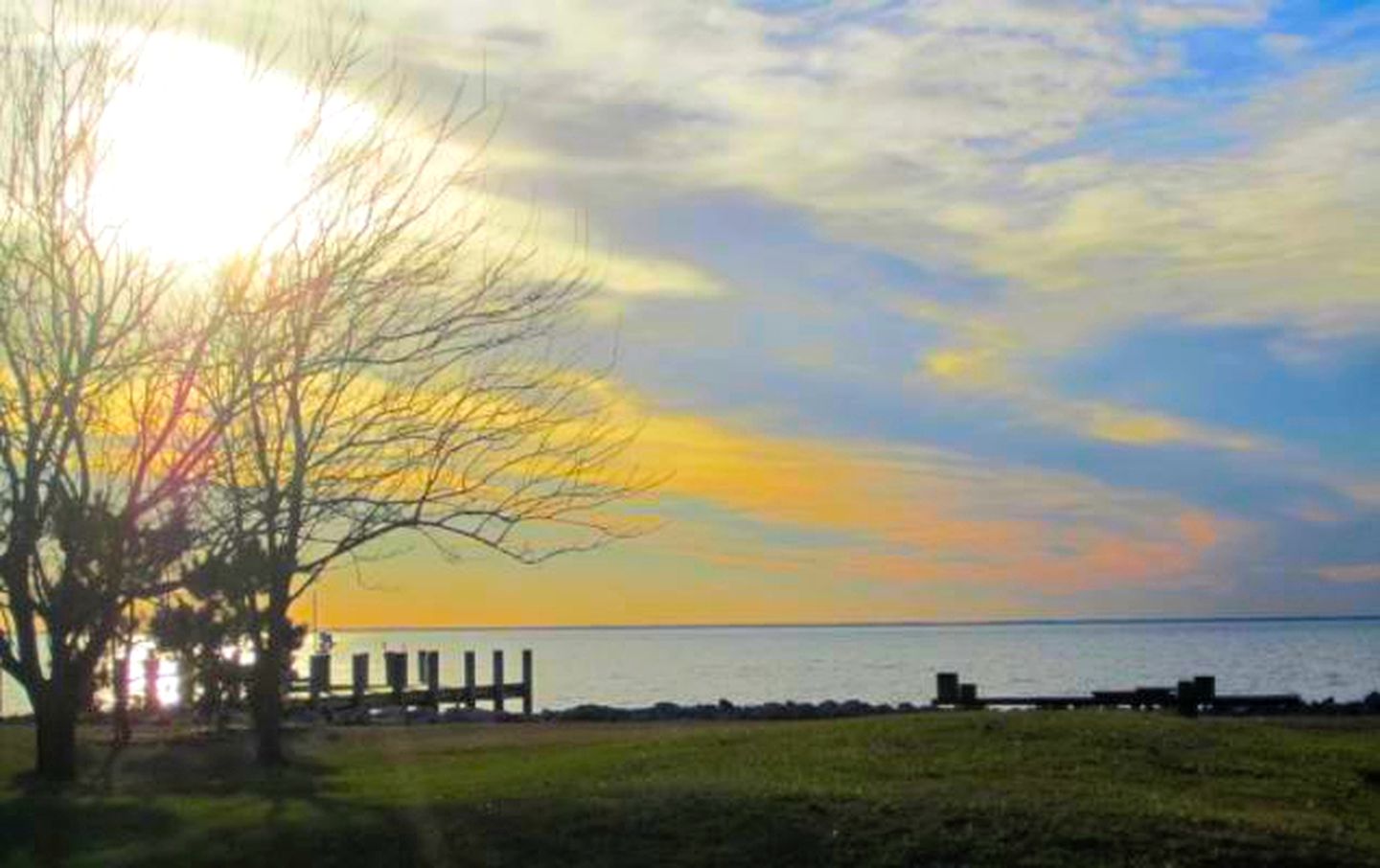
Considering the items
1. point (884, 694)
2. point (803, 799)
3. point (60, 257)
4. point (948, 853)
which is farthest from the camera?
point (884, 694)

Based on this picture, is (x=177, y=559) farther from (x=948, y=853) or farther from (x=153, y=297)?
(x=948, y=853)

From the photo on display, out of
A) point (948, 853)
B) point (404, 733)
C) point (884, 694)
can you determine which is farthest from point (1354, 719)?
point (884, 694)

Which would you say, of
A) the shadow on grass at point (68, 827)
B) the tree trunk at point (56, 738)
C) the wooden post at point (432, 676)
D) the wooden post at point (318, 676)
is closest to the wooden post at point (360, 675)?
the wooden post at point (318, 676)

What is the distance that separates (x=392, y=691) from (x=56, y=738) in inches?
1185

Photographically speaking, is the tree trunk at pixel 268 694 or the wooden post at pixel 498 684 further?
the wooden post at pixel 498 684

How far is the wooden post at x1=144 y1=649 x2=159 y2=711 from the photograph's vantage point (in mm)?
44656

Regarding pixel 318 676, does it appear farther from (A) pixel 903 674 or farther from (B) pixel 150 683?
(A) pixel 903 674

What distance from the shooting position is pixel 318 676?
49844 mm

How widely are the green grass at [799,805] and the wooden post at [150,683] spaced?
62.2 feet

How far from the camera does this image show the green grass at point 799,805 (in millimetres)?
15766

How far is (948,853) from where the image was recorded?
608 inches

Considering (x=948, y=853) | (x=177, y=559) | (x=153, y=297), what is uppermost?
(x=153, y=297)

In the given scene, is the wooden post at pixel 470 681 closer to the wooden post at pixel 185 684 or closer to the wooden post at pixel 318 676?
the wooden post at pixel 318 676

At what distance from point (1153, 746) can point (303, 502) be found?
11458 millimetres
